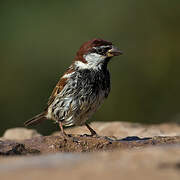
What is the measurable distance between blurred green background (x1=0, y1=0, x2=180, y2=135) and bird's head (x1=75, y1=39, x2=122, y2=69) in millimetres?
5826

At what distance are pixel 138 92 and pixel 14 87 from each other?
283 centimetres

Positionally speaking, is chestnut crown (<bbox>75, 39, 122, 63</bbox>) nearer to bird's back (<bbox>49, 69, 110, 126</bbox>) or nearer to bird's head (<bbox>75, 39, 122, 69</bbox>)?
bird's head (<bbox>75, 39, 122, 69</bbox>)

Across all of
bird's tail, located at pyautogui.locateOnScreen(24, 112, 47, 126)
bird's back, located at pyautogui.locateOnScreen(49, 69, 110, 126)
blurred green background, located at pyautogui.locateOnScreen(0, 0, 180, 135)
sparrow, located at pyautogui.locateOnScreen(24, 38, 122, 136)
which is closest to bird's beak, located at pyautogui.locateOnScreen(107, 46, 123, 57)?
sparrow, located at pyautogui.locateOnScreen(24, 38, 122, 136)

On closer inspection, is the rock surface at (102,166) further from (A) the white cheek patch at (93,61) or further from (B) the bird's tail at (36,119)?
(B) the bird's tail at (36,119)

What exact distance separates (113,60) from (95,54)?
6817 mm

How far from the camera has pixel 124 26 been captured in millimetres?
14641

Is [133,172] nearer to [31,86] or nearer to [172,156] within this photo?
[172,156]

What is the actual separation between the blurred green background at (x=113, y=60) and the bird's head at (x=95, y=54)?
5.83m

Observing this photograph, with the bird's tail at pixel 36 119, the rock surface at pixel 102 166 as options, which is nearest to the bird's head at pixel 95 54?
the bird's tail at pixel 36 119

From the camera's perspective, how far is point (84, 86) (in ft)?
22.8

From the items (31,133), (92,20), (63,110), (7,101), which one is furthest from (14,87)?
(63,110)

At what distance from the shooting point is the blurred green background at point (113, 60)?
533 inches

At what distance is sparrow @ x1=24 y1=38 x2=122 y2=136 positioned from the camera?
695 centimetres

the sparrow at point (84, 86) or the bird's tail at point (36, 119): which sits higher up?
the sparrow at point (84, 86)
